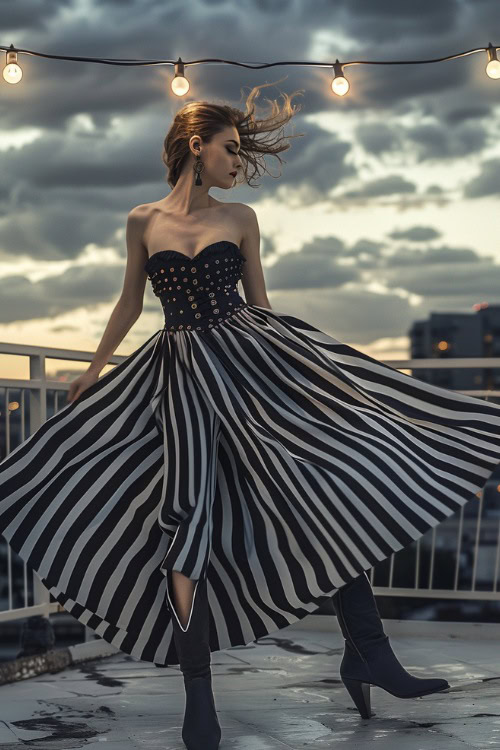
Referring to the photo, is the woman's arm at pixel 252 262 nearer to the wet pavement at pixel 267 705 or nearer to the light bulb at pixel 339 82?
the wet pavement at pixel 267 705

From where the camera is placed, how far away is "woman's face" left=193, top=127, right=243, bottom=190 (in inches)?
139

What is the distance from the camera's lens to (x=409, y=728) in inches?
133

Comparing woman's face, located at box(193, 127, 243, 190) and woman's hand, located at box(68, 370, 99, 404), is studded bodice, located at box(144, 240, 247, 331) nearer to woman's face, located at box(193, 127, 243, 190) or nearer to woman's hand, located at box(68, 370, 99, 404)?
woman's face, located at box(193, 127, 243, 190)

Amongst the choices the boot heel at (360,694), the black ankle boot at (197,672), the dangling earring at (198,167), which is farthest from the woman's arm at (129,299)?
the boot heel at (360,694)

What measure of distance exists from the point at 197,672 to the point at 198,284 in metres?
1.13

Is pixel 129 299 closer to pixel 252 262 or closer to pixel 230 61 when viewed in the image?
pixel 252 262

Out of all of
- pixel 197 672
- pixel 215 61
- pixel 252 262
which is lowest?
pixel 197 672

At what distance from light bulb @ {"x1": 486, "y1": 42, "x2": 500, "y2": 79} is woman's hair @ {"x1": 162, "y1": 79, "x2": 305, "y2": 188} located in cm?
312

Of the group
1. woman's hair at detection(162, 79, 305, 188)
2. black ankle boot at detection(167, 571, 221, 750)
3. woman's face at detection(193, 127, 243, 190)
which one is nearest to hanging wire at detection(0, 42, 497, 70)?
woman's hair at detection(162, 79, 305, 188)

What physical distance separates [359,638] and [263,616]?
0.97 feet

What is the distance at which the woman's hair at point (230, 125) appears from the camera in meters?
3.54

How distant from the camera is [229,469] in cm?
340

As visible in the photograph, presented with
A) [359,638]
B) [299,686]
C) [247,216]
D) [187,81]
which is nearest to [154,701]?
[299,686]

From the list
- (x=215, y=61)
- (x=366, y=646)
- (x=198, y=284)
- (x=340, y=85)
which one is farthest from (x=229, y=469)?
(x=340, y=85)
